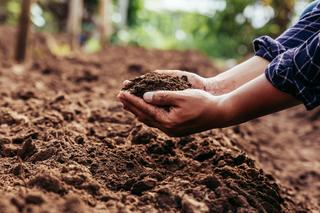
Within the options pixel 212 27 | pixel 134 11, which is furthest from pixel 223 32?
pixel 134 11

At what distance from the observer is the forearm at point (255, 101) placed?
1652mm

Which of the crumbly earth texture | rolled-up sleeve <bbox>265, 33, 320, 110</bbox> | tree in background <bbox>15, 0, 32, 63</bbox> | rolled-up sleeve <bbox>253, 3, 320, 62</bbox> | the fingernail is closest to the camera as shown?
the crumbly earth texture

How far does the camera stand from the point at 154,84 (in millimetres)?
1988

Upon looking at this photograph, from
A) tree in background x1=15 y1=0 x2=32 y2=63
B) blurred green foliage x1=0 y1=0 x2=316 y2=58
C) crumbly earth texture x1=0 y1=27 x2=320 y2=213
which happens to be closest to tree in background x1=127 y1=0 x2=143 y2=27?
blurred green foliage x1=0 y1=0 x2=316 y2=58

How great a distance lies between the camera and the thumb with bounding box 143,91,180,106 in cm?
179

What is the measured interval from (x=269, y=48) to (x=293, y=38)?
0.38 ft

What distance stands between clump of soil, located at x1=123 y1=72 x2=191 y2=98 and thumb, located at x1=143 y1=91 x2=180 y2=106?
77 millimetres

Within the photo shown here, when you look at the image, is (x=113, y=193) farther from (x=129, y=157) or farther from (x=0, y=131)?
(x=0, y=131)

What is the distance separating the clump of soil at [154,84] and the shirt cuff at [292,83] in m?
0.46

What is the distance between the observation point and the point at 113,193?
5.19ft

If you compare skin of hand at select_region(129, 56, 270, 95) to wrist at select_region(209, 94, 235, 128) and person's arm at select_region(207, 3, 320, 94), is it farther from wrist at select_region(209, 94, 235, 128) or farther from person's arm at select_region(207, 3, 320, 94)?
wrist at select_region(209, 94, 235, 128)

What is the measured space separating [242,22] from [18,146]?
42.4ft

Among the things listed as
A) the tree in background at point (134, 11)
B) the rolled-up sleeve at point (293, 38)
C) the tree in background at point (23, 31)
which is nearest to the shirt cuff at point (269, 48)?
the rolled-up sleeve at point (293, 38)

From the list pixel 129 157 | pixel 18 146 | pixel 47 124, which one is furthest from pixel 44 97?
pixel 129 157
